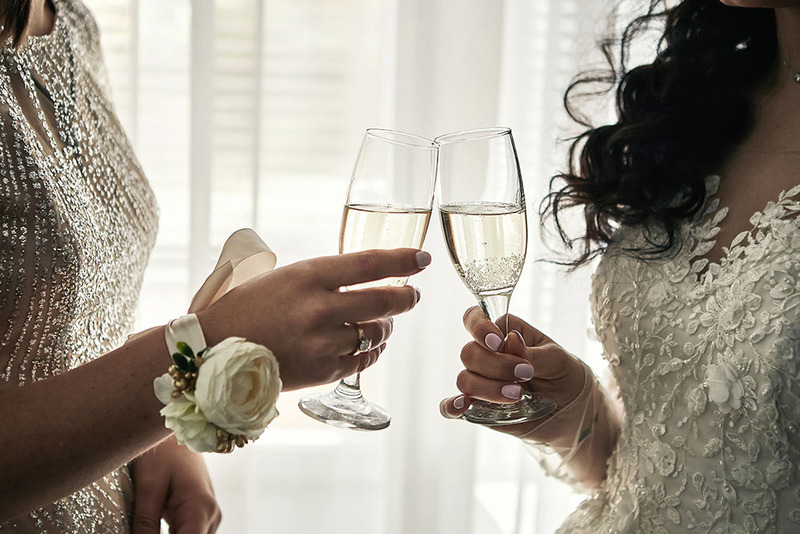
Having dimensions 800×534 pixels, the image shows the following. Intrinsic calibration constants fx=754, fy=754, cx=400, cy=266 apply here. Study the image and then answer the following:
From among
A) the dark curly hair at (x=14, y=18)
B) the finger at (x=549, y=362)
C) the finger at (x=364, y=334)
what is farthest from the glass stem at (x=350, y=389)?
the dark curly hair at (x=14, y=18)

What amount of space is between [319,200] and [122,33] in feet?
2.36

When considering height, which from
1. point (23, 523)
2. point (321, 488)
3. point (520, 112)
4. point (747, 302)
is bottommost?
point (321, 488)

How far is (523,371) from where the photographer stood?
109 centimetres

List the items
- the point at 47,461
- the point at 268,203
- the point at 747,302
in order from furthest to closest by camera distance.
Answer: the point at 268,203 < the point at 747,302 < the point at 47,461

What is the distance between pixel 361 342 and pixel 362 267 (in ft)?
0.35

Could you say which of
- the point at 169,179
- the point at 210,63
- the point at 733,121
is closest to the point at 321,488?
the point at 169,179

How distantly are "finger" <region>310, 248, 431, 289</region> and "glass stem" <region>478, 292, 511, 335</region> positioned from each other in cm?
21

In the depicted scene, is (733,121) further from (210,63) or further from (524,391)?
(210,63)

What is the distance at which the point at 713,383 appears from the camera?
112 centimetres

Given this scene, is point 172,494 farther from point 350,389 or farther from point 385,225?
point 385,225

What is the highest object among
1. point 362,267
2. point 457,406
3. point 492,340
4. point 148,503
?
point 362,267

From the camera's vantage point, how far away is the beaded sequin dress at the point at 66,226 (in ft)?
3.16

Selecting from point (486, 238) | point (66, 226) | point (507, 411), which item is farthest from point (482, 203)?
point (66, 226)

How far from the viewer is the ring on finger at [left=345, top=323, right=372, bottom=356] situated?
3.12ft
